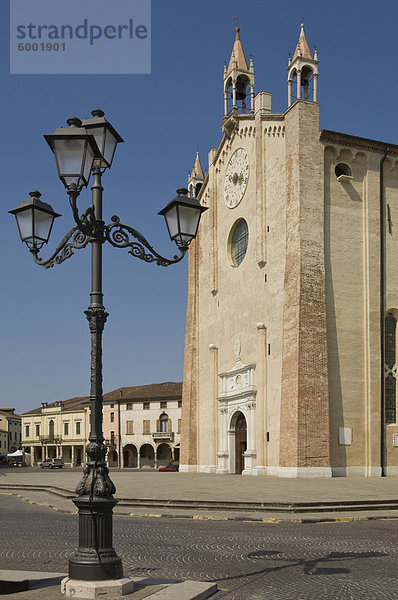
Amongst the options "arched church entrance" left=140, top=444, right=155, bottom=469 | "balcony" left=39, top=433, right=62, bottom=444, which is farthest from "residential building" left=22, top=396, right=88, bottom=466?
"arched church entrance" left=140, top=444, right=155, bottom=469

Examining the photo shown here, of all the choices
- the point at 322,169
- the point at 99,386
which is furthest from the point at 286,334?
the point at 99,386

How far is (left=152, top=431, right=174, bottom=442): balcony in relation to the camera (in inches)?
2753

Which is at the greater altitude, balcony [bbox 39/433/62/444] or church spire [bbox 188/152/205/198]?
church spire [bbox 188/152/205/198]

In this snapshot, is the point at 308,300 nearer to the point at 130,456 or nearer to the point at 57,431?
the point at 130,456

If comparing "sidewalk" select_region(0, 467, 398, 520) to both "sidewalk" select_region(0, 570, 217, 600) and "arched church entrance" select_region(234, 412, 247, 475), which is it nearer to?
"sidewalk" select_region(0, 570, 217, 600)

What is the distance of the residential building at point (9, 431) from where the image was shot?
4477 inches

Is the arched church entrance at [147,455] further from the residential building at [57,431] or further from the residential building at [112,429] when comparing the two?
the residential building at [57,431]

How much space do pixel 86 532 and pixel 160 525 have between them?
7.29 metres

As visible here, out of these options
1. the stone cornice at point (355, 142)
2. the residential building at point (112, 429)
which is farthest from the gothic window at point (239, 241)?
the residential building at point (112, 429)

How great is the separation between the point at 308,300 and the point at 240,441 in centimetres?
1074

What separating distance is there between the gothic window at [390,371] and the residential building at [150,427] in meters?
41.4

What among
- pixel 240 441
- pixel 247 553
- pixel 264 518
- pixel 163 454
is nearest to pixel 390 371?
pixel 240 441

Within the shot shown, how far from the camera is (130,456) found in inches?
2911

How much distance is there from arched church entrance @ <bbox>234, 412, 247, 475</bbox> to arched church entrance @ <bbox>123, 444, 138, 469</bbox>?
39.2 metres
